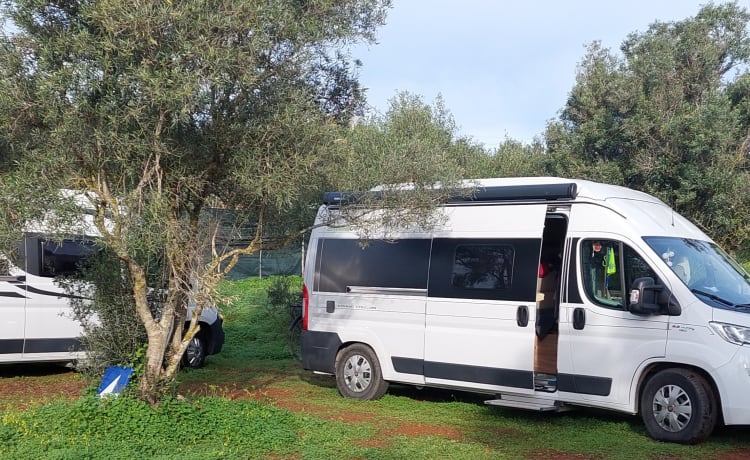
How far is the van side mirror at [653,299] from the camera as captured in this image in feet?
26.6

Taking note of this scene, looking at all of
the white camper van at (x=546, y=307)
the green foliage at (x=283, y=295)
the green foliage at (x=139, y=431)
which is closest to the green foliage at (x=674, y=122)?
the white camper van at (x=546, y=307)

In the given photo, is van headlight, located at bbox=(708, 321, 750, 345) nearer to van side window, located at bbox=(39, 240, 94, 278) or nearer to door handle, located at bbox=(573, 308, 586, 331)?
door handle, located at bbox=(573, 308, 586, 331)

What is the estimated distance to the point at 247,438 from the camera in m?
7.74

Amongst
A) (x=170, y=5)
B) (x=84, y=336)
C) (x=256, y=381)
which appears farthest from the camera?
(x=256, y=381)

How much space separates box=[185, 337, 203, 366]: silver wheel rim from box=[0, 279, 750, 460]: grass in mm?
2696

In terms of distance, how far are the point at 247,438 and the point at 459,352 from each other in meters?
2.96

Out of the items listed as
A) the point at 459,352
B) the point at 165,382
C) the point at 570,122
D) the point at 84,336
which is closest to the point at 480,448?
the point at 459,352

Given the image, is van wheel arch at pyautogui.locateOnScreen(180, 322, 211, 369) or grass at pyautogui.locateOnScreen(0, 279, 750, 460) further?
van wheel arch at pyautogui.locateOnScreen(180, 322, 211, 369)

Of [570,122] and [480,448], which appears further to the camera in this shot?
[570,122]

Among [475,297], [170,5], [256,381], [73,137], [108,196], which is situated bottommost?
[256,381]

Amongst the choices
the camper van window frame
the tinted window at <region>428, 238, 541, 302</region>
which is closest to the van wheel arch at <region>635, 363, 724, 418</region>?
the tinted window at <region>428, 238, 541, 302</region>

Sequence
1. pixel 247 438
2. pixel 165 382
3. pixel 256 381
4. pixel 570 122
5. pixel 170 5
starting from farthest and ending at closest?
pixel 570 122, pixel 256 381, pixel 165 382, pixel 247 438, pixel 170 5

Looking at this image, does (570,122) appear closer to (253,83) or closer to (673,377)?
(673,377)

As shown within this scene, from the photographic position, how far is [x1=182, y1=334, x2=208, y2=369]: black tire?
1322 cm
